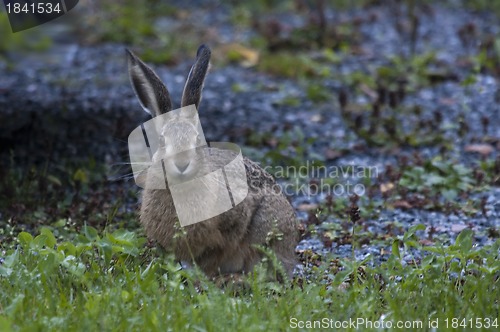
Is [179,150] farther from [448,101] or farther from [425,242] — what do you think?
[448,101]

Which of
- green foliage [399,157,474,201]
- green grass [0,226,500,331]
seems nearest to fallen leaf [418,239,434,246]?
green grass [0,226,500,331]

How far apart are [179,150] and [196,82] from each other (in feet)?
1.87

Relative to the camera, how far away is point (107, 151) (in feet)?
24.4

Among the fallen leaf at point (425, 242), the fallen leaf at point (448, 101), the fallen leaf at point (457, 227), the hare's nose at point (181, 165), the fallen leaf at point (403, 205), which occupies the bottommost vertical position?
the fallen leaf at point (448, 101)

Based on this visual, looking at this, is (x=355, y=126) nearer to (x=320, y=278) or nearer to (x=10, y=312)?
(x=320, y=278)

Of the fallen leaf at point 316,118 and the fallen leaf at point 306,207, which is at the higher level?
the fallen leaf at point 306,207

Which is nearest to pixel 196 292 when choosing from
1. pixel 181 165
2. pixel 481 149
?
pixel 181 165

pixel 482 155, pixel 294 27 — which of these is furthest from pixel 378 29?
pixel 482 155

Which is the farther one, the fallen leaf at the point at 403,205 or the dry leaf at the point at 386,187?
the dry leaf at the point at 386,187

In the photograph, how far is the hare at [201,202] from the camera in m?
4.79

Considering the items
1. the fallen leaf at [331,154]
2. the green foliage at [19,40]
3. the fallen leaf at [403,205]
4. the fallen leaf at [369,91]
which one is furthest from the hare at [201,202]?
the green foliage at [19,40]

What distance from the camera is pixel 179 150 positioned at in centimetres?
470

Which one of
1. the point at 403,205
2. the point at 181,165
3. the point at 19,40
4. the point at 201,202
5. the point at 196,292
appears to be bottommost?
the point at 403,205

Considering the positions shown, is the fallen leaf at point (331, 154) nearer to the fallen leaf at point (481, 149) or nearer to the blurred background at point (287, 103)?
the blurred background at point (287, 103)
